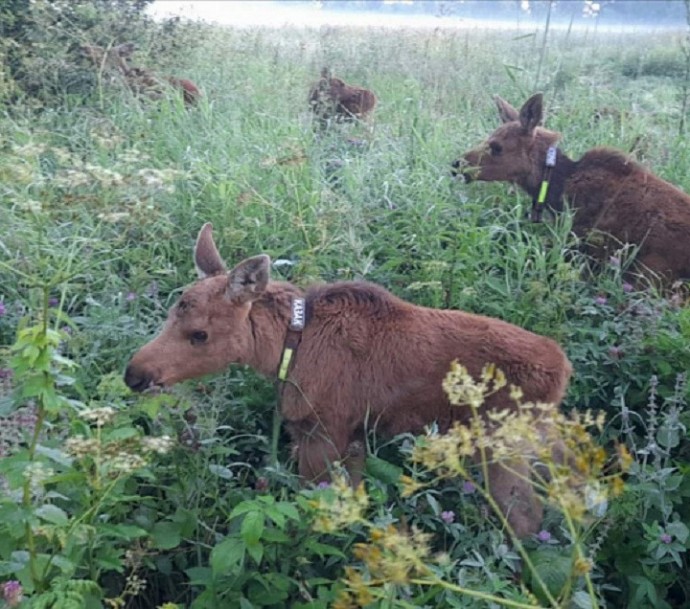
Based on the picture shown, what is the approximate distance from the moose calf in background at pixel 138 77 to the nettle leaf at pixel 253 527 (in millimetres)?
5696

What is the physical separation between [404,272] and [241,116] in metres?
2.80

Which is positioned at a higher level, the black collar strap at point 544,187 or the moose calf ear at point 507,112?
the moose calf ear at point 507,112

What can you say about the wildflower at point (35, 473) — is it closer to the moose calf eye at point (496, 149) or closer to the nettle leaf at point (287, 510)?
the nettle leaf at point (287, 510)

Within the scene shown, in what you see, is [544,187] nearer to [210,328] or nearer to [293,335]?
[293,335]

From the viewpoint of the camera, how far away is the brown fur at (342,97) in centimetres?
933

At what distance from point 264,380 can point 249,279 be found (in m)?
0.68

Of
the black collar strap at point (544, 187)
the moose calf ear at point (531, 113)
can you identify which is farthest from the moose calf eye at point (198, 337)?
the moose calf ear at point (531, 113)

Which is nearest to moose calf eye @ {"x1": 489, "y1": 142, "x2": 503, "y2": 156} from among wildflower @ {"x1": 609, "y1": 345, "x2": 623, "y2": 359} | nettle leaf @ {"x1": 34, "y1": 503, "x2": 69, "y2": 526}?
wildflower @ {"x1": 609, "y1": 345, "x2": 623, "y2": 359}

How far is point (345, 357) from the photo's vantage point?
4.74 metres

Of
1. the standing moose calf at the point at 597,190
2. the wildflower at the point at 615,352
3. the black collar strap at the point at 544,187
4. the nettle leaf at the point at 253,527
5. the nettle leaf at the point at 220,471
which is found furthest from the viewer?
the black collar strap at the point at 544,187

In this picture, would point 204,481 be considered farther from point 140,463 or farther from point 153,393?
point 140,463

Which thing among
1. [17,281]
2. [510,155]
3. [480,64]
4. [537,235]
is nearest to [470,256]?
[537,235]

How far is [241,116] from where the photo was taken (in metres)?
8.16

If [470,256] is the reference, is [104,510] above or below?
below
